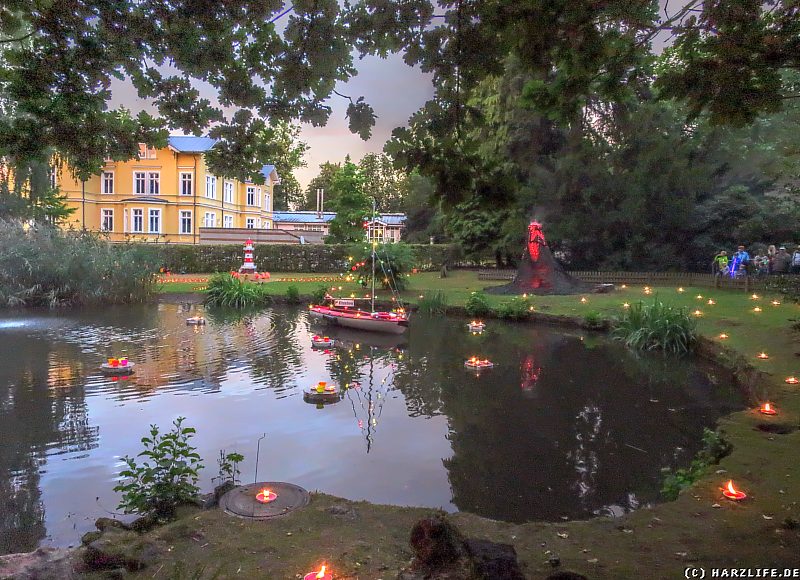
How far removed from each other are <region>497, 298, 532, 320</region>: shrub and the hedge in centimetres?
1414

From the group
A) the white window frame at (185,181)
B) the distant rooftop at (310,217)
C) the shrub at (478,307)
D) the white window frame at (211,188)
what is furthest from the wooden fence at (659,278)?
the distant rooftop at (310,217)

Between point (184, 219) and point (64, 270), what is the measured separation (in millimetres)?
27600

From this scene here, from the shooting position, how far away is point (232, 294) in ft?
69.1

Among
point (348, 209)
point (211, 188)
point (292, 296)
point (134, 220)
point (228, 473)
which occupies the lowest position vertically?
point (228, 473)

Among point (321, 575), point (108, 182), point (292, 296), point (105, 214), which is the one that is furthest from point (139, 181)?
point (321, 575)

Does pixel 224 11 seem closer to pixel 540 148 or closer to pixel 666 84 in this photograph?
pixel 666 84

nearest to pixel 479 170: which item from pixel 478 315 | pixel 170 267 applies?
pixel 478 315

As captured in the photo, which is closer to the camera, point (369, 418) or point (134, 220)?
point (369, 418)

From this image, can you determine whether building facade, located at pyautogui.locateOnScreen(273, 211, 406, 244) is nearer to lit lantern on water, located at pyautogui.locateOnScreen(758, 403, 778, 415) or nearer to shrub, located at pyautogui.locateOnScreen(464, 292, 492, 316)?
shrub, located at pyautogui.locateOnScreen(464, 292, 492, 316)

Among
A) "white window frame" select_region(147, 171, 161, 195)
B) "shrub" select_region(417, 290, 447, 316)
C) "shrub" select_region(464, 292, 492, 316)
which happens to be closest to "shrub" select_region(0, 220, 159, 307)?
"shrub" select_region(417, 290, 447, 316)

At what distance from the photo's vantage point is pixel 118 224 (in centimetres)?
4584

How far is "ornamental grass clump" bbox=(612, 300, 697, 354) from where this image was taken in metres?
13.6

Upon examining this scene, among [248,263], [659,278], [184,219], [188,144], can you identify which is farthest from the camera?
[188,144]

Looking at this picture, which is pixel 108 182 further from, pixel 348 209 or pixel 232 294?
pixel 232 294
